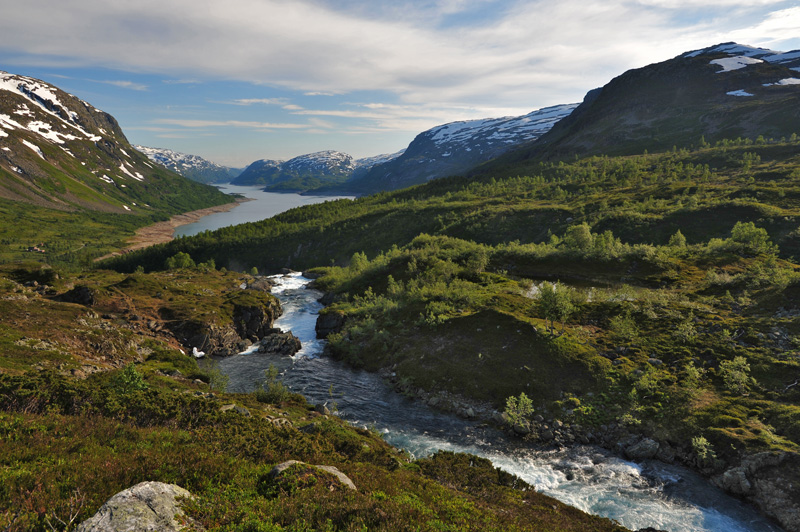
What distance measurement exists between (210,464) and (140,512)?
197 inches

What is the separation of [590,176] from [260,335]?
158880 millimetres

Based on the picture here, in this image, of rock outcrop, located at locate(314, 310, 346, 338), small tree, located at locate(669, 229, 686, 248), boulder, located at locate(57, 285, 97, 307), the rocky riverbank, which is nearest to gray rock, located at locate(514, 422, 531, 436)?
the rocky riverbank

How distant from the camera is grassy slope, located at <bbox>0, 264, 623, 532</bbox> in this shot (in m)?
12.3

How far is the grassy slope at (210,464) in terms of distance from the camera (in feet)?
40.5

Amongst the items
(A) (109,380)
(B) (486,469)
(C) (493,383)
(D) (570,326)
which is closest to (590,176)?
Answer: (D) (570,326)

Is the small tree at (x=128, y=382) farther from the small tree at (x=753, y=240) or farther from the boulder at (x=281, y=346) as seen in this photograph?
the small tree at (x=753, y=240)

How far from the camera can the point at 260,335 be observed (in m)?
72.0

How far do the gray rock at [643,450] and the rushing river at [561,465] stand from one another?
26.1 inches

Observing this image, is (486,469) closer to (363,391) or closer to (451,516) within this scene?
(451,516)

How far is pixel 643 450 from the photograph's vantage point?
31.2m

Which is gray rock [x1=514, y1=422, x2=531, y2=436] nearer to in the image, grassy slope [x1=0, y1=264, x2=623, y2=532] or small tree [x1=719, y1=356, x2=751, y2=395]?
grassy slope [x1=0, y1=264, x2=623, y2=532]

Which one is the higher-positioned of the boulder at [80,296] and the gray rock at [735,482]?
the boulder at [80,296]

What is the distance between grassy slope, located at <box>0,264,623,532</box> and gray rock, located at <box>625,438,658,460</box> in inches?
434

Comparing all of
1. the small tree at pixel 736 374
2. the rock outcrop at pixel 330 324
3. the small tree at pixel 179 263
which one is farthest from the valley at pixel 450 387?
the small tree at pixel 179 263
